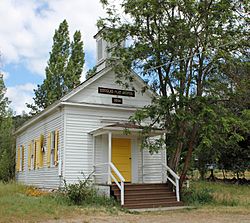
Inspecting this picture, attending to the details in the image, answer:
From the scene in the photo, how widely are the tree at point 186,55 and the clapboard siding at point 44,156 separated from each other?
3.76m

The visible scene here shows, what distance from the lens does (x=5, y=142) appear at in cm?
2672

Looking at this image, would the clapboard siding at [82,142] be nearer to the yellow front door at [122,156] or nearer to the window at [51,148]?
the yellow front door at [122,156]

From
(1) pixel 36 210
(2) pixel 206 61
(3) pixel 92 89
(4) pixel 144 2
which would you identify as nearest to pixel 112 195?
(1) pixel 36 210

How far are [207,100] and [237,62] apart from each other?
1.79m

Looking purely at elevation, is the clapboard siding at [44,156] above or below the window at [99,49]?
below

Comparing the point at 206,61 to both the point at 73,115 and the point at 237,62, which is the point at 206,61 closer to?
the point at 237,62

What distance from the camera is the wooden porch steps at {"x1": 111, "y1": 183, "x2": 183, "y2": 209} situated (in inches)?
502

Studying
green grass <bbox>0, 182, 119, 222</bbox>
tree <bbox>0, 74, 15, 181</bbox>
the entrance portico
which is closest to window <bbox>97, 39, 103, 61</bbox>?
the entrance portico

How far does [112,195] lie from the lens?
43.4ft

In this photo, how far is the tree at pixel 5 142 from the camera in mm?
24359

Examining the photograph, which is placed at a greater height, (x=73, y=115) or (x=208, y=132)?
(x=73, y=115)

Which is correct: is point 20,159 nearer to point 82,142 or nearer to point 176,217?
point 82,142

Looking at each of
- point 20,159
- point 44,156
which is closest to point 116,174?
point 44,156

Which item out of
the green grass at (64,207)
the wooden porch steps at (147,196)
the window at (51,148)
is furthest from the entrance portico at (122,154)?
the green grass at (64,207)
